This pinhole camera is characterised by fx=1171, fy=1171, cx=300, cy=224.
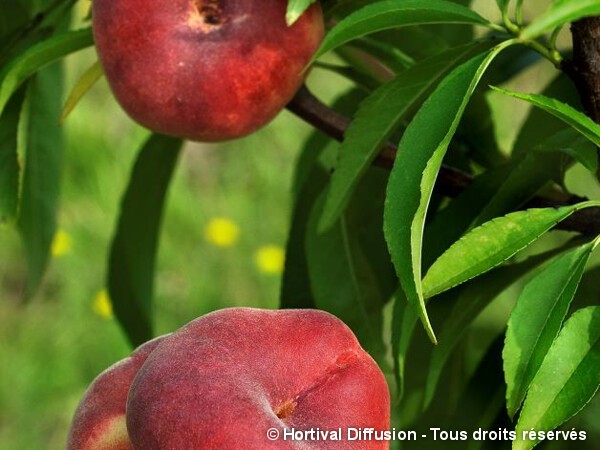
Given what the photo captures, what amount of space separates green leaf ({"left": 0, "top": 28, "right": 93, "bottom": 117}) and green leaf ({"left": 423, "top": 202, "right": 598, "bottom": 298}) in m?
0.38

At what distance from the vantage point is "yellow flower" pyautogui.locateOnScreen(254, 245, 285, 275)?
2361 mm

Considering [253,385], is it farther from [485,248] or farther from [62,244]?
[62,244]

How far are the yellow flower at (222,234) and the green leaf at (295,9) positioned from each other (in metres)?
1.70

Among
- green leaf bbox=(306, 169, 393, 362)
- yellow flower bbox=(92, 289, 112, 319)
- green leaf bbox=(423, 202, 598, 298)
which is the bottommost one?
yellow flower bbox=(92, 289, 112, 319)

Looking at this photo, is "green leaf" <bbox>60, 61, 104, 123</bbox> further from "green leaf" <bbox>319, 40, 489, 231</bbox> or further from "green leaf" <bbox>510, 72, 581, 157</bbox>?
"green leaf" <bbox>510, 72, 581, 157</bbox>

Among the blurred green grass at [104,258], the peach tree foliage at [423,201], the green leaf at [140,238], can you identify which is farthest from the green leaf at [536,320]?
the blurred green grass at [104,258]

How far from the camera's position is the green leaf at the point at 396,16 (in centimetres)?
73

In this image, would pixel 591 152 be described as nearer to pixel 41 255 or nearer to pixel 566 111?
pixel 566 111

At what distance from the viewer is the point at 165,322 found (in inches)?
89.8

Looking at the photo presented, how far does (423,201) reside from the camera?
65 cm

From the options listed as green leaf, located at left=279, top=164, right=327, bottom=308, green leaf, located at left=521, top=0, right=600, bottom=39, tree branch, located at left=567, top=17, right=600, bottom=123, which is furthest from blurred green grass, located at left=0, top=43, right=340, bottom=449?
green leaf, located at left=521, top=0, right=600, bottom=39

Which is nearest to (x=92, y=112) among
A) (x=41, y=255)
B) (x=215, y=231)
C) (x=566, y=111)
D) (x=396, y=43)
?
(x=215, y=231)

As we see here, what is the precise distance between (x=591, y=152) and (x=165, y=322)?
1595 millimetres

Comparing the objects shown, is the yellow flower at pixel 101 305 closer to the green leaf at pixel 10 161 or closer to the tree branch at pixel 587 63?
the green leaf at pixel 10 161
